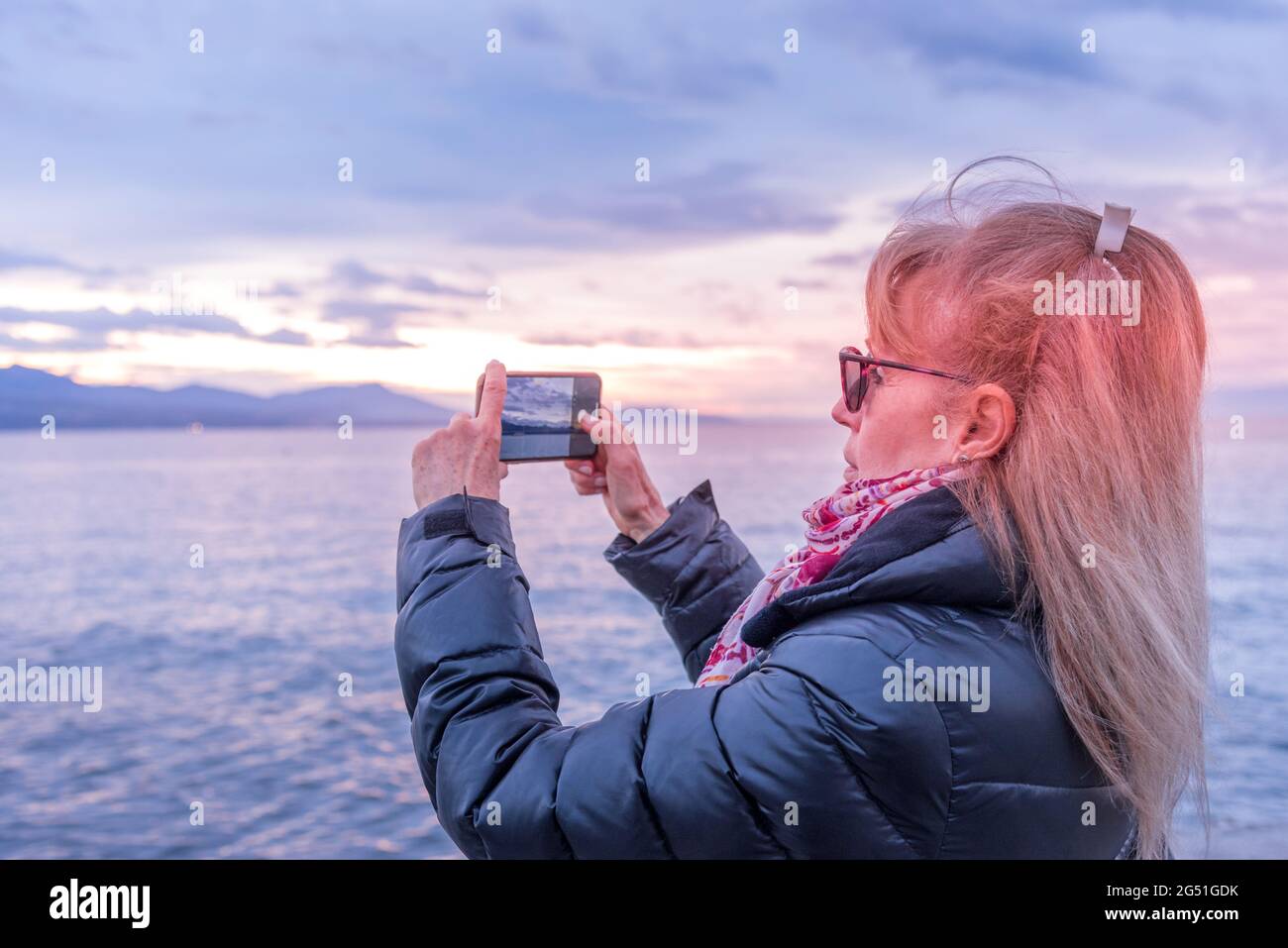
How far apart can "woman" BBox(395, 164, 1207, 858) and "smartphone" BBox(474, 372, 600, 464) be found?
0.35 meters

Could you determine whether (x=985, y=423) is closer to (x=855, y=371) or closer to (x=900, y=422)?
(x=900, y=422)

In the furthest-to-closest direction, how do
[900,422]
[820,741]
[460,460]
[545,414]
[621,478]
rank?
1. [621,478]
2. [545,414]
3. [460,460]
4. [900,422]
5. [820,741]

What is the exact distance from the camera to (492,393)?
208 centimetres

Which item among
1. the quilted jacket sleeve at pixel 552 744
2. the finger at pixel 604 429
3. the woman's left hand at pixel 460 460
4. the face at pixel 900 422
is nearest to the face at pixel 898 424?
the face at pixel 900 422

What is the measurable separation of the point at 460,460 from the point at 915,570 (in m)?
0.89

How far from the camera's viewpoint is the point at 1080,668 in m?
1.55

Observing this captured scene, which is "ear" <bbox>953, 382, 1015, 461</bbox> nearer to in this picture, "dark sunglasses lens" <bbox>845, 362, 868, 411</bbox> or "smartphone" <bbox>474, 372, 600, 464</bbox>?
"dark sunglasses lens" <bbox>845, 362, 868, 411</bbox>

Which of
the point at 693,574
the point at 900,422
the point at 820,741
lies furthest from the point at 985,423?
the point at 693,574

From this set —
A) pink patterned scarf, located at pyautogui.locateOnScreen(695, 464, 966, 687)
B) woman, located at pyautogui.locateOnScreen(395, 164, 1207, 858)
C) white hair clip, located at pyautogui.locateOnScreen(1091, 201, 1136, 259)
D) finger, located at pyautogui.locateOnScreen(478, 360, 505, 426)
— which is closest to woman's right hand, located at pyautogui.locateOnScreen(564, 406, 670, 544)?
finger, located at pyautogui.locateOnScreen(478, 360, 505, 426)

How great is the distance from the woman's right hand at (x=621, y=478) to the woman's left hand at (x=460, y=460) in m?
0.58

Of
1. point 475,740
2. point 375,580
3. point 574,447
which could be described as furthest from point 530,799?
point 375,580

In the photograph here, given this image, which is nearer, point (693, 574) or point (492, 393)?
point (492, 393)

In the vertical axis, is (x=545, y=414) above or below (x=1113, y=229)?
below

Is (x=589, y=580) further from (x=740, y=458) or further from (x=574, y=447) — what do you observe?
(x=740, y=458)
